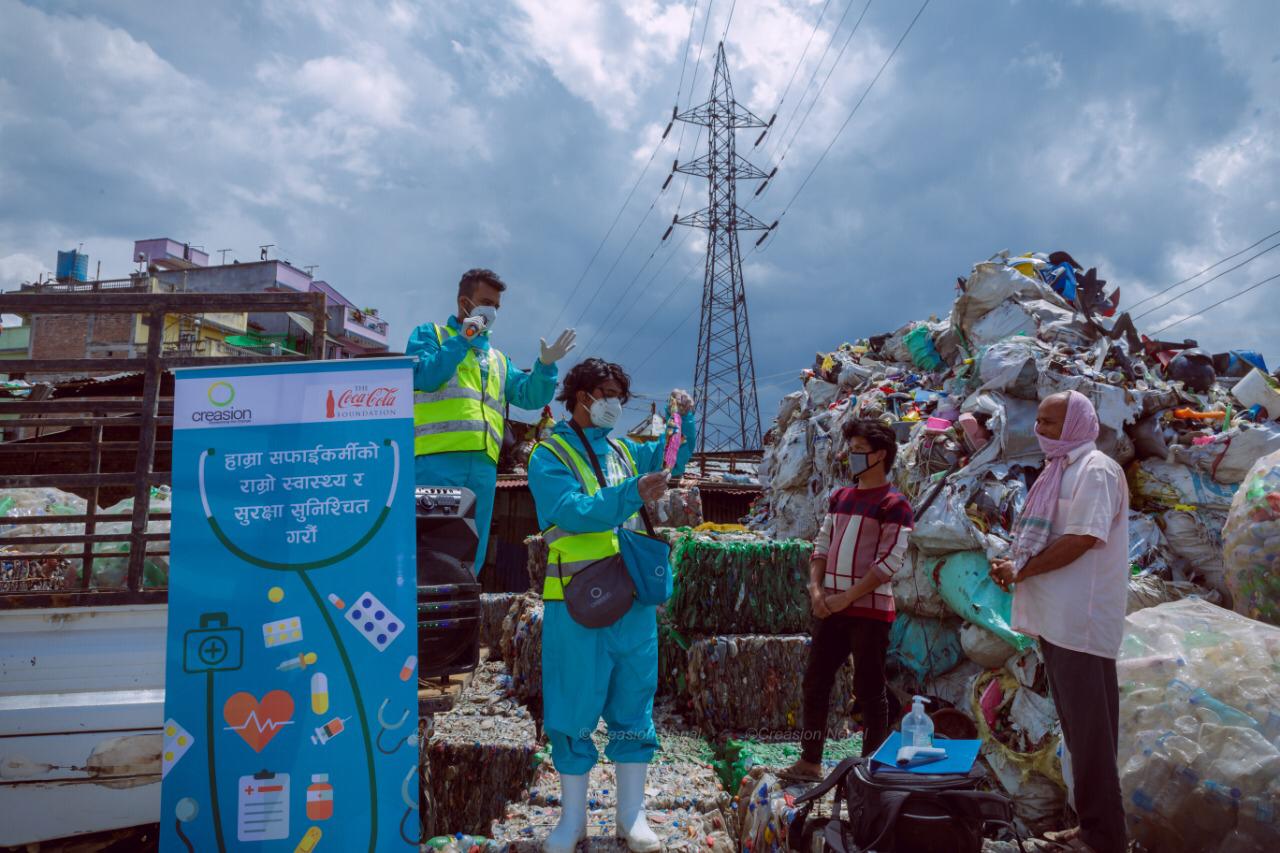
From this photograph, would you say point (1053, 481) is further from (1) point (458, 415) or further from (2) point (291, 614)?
(2) point (291, 614)

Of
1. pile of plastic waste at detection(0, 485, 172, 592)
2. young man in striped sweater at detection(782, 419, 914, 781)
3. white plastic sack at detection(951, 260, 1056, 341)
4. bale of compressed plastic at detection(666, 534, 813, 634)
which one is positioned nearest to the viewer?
young man in striped sweater at detection(782, 419, 914, 781)

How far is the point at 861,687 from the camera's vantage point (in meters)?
3.40

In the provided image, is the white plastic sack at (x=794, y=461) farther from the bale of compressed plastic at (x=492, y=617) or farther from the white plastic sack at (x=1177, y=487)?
the bale of compressed plastic at (x=492, y=617)

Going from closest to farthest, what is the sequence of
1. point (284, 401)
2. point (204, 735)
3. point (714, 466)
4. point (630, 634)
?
point (204, 735) < point (284, 401) < point (630, 634) < point (714, 466)

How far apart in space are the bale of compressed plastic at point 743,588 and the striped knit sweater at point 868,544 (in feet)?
4.41

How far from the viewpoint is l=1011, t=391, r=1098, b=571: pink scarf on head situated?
112 inches

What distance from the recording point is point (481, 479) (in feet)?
10.9

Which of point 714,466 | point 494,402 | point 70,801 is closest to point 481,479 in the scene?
point 494,402

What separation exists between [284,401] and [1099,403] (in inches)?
230

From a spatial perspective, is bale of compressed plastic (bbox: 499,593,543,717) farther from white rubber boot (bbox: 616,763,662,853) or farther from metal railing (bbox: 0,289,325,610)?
metal railing (bbox: 0,289,325,610)

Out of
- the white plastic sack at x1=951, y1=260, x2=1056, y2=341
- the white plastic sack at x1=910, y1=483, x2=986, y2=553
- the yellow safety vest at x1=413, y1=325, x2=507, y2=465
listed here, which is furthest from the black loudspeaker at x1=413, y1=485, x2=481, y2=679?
the white plastic sack at x1=951, y1=260, x2=1056, y2=341

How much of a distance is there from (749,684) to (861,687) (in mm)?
1312

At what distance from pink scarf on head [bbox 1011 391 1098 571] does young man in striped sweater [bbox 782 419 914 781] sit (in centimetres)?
58

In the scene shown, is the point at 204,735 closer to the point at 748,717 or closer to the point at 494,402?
the point at 494,402
